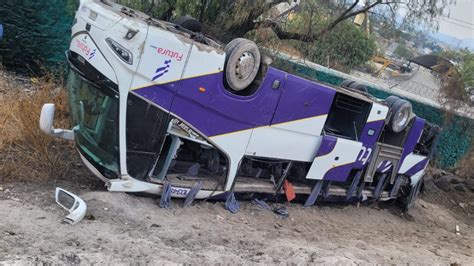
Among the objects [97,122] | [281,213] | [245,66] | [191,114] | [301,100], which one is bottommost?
[281,213]

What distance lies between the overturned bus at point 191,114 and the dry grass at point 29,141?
41 cm

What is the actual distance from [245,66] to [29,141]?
8.40 ft

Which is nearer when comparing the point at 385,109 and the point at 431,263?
the point at 431,263

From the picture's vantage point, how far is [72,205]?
449 cm

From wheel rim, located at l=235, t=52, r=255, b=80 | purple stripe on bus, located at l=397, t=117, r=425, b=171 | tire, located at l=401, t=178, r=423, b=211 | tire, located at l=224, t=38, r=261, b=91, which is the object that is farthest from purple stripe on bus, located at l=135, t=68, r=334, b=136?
tire, located at l=401, t=178, r=423, b=211

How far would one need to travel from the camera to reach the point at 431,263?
5.71 meters

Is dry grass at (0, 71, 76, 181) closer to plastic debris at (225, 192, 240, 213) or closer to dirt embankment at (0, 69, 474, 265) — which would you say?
dirt embankment at (0, 69, 474, 265)

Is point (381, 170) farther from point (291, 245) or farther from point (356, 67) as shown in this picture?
point (356, 67)

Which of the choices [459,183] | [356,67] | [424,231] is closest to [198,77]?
[424,231]

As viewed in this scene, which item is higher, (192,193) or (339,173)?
(339,173)

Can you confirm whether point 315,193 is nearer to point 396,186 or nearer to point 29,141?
point 396,186

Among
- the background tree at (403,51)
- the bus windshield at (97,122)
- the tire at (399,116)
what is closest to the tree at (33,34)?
the bus windshield at (97,122)

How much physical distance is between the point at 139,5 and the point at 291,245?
21.1ft

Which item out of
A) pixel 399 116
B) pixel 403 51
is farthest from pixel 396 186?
pixel 403 51
